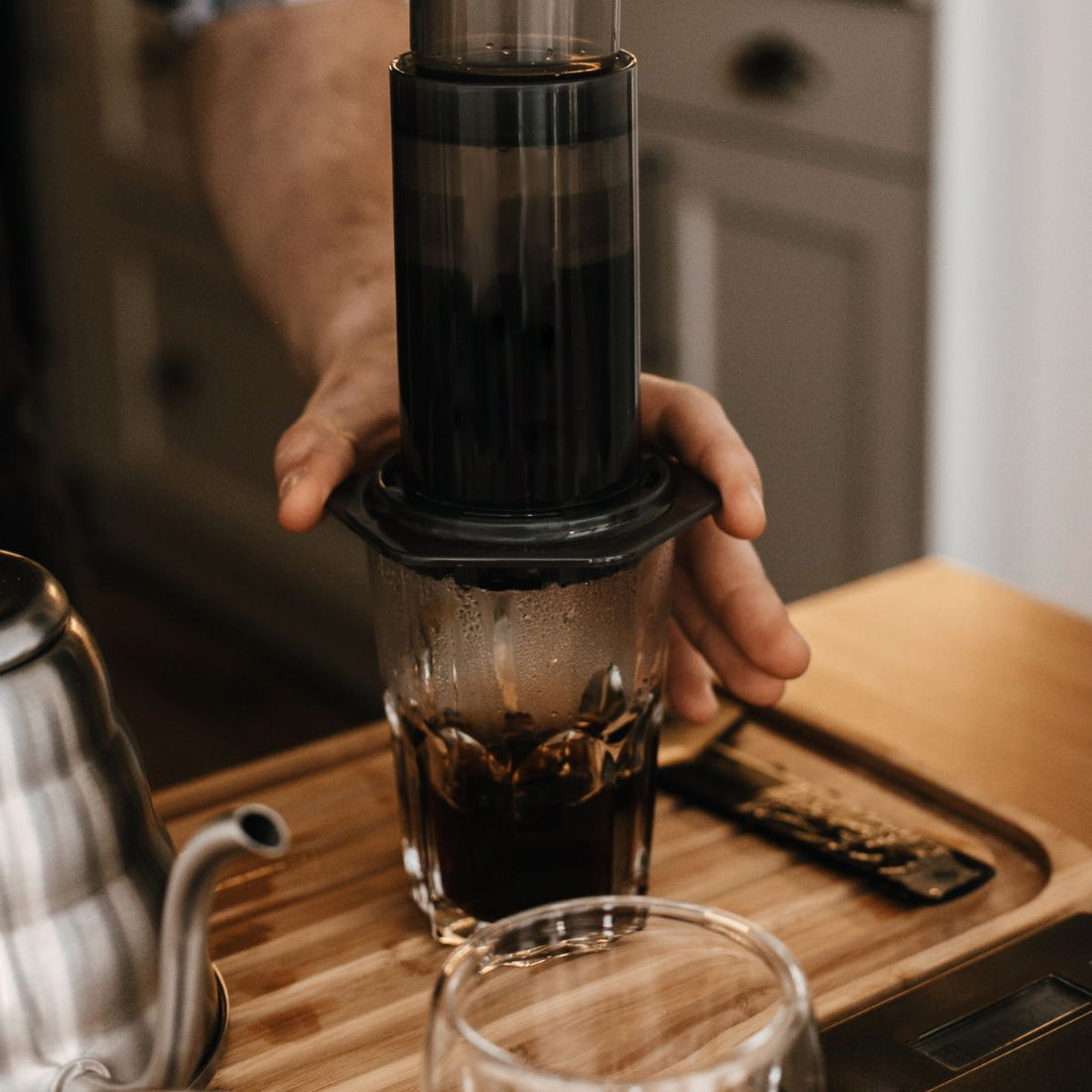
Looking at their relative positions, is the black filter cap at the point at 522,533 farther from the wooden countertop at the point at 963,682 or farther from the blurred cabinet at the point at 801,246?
the blurred cabinet at the point at 801,246

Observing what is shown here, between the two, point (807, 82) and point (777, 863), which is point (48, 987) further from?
point (807, 82)

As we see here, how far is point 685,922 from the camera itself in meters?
0.47

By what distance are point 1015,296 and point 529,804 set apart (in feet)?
5.01

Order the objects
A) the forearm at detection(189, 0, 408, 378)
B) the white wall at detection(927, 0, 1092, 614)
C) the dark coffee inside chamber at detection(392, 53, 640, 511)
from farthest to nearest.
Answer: the white wall at detection(927, 0, 1092, 614) < the forearm at detection(189, 0, 408, 378) < the dark coffee inside chamber at detection(392, 53, 640, 511)

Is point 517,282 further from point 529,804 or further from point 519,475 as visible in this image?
point 529,804

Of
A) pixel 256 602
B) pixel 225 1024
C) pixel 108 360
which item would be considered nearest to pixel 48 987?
pixel 225 1024

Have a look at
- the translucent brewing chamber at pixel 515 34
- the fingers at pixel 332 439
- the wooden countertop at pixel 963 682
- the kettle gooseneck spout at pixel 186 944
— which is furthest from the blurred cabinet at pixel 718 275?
the kettle gooseneck spout at pixel 186 944

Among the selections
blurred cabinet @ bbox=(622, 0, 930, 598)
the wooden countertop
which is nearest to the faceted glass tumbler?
the wooden countertop

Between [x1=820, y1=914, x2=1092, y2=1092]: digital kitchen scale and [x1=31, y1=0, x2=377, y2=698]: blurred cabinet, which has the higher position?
[x1=820, y1=914, x2=1092, y2=1092]: digital kitchen scale

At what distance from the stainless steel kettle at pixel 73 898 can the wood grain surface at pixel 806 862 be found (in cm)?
6

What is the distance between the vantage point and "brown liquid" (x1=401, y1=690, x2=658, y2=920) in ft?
1.98

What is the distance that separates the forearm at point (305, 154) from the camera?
884mm

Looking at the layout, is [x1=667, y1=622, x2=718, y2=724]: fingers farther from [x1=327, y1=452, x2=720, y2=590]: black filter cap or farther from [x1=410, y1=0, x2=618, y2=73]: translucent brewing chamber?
[x1=410, y1=0, x2=618, y2=73]: translucent brewing chamber

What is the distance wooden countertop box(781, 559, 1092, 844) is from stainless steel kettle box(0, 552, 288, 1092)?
1.31ft
